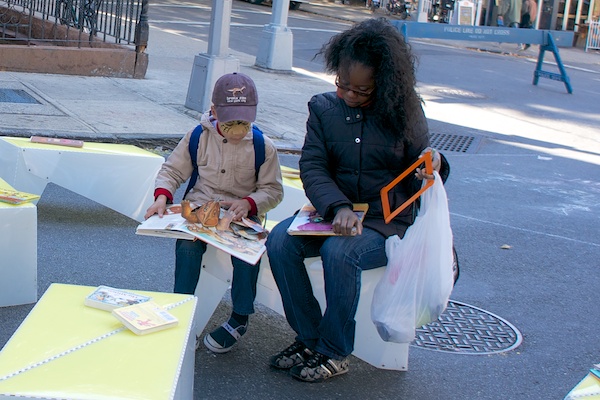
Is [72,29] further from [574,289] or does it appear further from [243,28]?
[574,289]

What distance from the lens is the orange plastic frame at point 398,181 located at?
3.75 meters

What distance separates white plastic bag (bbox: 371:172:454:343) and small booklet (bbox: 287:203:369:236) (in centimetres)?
27

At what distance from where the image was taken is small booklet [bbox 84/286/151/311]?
322 centimetres

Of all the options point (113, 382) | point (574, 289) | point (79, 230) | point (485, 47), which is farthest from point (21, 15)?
point (485, 47)

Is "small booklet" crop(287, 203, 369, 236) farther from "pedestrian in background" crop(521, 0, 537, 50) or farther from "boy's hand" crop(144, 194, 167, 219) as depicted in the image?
"pedestrian in background" crop(521, 0, 537, 50)

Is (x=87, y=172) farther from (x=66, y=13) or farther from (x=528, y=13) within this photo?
(x=528, y=13)

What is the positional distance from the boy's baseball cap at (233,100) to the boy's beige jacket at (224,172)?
16 centimetres

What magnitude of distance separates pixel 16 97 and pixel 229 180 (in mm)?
5570

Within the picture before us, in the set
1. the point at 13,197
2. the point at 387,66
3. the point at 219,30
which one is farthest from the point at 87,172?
the point at 219,30

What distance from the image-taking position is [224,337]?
405 centimetres

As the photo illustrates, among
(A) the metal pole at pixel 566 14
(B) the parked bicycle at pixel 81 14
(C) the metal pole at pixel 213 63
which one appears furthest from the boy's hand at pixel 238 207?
(A) the metal pole at pixel 566 14

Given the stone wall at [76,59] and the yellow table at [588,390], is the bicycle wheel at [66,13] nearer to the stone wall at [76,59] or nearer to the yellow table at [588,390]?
the stone wall at [76,59]

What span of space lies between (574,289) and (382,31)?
8.22 ft

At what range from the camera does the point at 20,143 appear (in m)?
5.69
